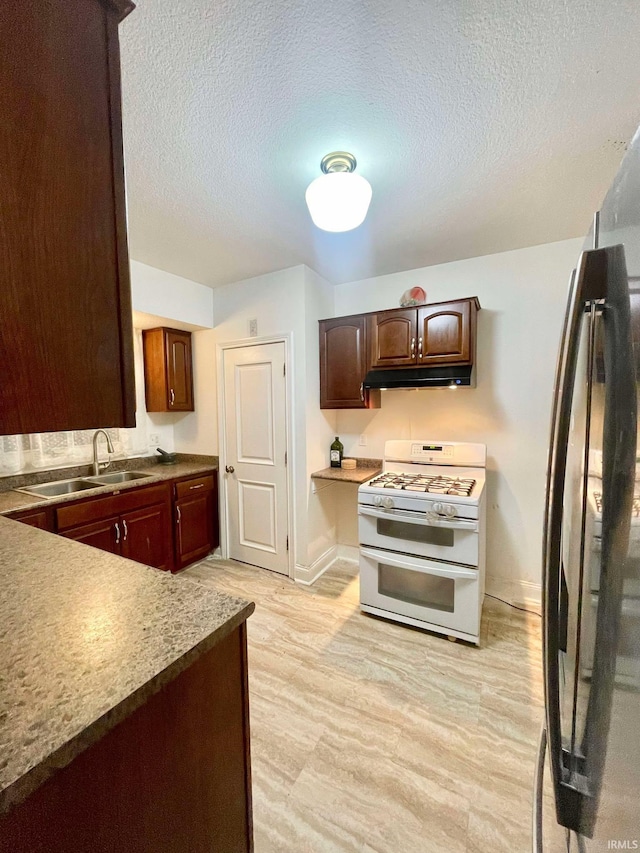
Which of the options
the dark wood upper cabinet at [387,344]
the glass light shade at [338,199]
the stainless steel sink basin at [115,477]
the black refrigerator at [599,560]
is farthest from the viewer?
the stainless steel sink basin at [115,477]

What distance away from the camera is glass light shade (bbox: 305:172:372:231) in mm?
1401

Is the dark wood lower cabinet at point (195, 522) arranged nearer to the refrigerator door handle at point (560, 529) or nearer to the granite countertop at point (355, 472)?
the granite countertop at point (355, 472)

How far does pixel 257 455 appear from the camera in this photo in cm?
294

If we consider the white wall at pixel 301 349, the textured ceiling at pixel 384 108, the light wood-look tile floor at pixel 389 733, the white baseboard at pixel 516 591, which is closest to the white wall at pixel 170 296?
the white wall at pixel 301 349

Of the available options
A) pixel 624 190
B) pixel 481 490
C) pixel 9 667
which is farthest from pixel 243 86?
pixel 481 490

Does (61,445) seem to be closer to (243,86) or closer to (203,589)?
(203,589)

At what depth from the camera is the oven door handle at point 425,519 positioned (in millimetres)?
1905

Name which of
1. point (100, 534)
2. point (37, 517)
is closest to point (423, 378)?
point (100, 534)

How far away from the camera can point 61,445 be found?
2.68 m

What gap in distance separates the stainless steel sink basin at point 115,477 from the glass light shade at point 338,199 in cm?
235

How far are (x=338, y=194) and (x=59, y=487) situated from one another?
110 inches

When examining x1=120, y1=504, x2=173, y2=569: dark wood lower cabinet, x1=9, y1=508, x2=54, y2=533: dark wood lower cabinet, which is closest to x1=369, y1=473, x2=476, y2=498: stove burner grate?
x1=120, y1=504, x2=173, y2=569: dark wood lower cabinet

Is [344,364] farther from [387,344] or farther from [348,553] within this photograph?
[348,553]

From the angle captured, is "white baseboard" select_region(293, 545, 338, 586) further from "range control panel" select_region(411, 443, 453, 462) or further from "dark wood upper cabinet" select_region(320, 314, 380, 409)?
"dark wood upper cabinet" select_region(320, 314, 380, 409)
